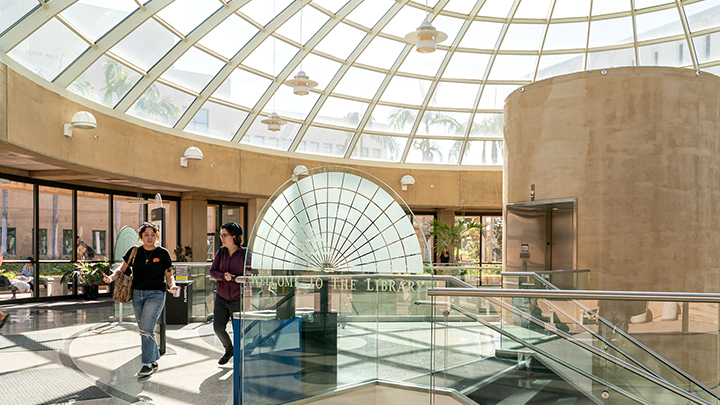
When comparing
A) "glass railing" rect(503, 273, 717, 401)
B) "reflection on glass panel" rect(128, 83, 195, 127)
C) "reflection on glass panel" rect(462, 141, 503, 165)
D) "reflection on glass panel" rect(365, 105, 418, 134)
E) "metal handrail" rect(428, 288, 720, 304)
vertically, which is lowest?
"glass railing" rect(503, 273, 717, 401)

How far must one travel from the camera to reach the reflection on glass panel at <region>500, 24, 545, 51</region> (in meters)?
13.8

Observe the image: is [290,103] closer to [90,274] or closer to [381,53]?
[381,53]

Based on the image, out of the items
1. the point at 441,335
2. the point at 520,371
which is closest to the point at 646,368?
the point at 520,371

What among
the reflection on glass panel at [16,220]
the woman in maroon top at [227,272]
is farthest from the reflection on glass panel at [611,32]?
the reflection on glass panel at [16,220]

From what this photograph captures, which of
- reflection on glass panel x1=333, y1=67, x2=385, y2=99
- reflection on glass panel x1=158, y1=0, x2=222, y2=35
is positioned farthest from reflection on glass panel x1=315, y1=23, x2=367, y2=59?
reflection on glass panel x1=158, y1=0, x2=222, y2=35

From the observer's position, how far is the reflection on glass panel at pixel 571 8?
13016 millimetres

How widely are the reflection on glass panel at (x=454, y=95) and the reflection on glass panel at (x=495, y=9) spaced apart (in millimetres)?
2614

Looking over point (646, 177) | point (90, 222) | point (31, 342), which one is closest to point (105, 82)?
point (90, 222)

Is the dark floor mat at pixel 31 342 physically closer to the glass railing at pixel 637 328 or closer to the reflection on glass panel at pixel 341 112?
the glass railing at pixel 637 328

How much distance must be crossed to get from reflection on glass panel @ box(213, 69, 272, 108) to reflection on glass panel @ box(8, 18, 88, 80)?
12.3 ft

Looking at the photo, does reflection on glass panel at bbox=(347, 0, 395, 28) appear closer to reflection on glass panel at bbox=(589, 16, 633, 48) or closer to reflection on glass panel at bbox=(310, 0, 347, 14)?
reflection on glass panel at bbox=(310, 0, 347, 14)

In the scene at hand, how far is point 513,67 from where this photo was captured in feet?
49.5

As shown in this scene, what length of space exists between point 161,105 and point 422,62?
6.89m

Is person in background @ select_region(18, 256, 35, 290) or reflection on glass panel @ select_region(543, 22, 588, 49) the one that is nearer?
person in background @ select_region(18, 256, 35, 290)
